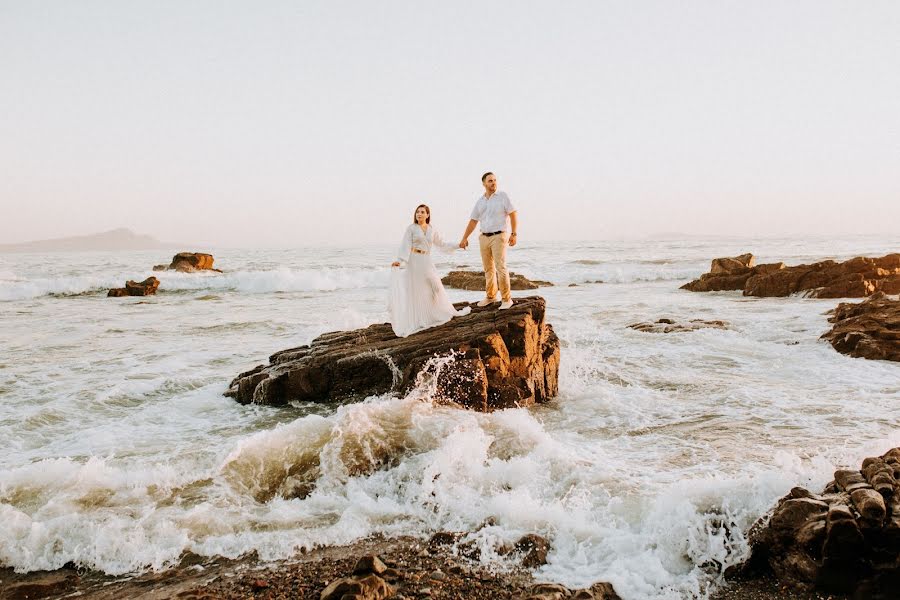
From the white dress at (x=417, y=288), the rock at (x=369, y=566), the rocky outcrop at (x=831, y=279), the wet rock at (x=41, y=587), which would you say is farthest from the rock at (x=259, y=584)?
the rocky outcrop at (x=831, y=279)

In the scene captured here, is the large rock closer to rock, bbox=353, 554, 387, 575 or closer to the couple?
the couple

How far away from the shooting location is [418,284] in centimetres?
1013

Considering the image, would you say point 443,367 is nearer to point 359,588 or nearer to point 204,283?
point 359,588

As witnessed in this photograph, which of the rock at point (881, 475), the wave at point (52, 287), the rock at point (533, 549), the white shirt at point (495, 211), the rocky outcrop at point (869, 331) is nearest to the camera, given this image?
the rock at point (881, 475)

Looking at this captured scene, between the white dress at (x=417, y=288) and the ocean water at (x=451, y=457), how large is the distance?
6.03 ft

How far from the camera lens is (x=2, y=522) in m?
5.54

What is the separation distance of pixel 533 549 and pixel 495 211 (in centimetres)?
607

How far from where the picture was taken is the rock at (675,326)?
52.8ft

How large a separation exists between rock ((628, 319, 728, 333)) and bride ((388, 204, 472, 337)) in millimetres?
7818

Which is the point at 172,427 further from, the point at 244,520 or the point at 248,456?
the point at 244,520

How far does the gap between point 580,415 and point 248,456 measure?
5.10 m

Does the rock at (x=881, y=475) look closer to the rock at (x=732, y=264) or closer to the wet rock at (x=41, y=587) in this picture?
the wet rock at (x=41, y=587)

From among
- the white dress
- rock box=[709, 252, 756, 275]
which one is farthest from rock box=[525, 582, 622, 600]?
rock box=[709, 252, 756, 275]

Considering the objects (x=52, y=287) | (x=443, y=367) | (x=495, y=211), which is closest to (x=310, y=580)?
(x=443, y=367)
